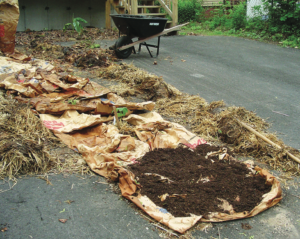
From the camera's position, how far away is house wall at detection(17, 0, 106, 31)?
42.3 ft

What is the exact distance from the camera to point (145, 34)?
28.2 feet

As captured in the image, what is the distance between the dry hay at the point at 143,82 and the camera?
5586 mm

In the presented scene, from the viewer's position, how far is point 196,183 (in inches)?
117

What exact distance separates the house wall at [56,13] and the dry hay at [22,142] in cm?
979

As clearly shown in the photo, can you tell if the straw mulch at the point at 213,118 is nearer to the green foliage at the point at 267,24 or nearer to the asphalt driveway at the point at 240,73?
the asphalt driveway at the point at 240,73

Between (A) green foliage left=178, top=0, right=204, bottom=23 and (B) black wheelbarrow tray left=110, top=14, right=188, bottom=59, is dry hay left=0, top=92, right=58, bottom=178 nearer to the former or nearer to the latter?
(B) black wheelbarrow tray left=110, top=14, right=188, bottom=59

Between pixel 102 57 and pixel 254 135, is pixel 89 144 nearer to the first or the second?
pixel 254 135

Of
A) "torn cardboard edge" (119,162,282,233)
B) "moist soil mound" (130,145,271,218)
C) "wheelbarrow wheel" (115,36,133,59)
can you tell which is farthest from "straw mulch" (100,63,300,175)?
"wheelbarrow wheel" (115,36,133,59)

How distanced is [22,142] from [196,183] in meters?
1.95

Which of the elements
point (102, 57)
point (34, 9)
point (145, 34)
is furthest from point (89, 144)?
point (34, 9)

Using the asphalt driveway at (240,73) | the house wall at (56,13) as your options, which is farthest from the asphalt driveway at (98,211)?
the house wall at (56,13)

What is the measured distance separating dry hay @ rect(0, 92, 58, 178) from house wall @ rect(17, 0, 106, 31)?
32.1 ft

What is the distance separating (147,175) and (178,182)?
0.32 meters

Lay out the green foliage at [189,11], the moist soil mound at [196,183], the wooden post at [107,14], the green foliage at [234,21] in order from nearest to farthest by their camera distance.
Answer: the moist soil mound at [196,183]
the green foliage at [234,21]
the wooden post at [107,14]
the green foliage at [189,11]
